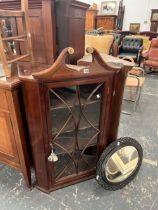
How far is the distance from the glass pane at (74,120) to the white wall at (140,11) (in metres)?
7.28

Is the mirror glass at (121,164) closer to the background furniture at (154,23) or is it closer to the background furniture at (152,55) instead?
the background furniture at (152,55)

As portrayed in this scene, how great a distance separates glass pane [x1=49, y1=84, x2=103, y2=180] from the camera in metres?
1.13

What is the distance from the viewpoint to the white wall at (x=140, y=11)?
22.6 ft

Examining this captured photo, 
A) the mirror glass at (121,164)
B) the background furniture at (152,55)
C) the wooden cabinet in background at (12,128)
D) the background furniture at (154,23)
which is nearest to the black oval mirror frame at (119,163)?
the mirror glass at (121,164)

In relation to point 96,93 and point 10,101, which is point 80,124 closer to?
point 96,93

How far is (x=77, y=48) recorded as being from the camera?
135 centimetres

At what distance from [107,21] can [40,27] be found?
718 centimetres

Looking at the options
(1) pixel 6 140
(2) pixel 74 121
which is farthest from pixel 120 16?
(1) pixel 6 140

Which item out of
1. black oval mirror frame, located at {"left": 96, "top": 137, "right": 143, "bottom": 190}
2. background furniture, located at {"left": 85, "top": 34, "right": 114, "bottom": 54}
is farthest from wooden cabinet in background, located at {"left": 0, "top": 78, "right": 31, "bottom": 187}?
background furniture, located at {"left": 85, "top": 34, "right": 114, "bottom": 54}

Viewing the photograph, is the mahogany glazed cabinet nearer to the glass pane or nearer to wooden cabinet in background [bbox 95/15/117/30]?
the glass pane

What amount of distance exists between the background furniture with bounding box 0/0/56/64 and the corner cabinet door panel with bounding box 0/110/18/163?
500 millimetres

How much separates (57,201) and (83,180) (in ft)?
0.88

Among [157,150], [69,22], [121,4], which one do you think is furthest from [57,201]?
[121,4]

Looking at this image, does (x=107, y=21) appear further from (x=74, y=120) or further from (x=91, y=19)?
(x=74, y=120)
